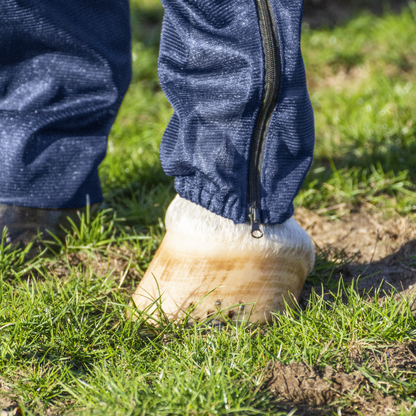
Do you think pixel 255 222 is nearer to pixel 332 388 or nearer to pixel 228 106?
pixel 228 106

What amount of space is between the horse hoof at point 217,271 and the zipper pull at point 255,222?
0.01 metres

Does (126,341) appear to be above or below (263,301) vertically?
below

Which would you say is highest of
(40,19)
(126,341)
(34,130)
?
(40,19)

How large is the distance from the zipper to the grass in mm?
413

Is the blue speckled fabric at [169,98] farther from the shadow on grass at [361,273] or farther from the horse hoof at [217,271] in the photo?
the shadow on grass at [361,273]

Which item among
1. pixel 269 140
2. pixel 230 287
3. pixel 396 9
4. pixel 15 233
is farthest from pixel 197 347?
pixel 396 9

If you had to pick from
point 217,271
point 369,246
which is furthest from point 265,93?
point 369,246

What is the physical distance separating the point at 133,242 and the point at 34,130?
0.60 metres

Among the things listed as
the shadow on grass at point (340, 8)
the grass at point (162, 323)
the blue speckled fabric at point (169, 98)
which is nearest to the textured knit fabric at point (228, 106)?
the blue speckled fabric at point (169, 98)

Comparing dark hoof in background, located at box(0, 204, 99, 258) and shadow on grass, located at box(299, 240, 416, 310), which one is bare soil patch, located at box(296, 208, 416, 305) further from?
dark hoof in background, located at box(0, 204, 99, 258)

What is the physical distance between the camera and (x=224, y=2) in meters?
1.28

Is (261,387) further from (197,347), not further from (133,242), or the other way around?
(133,242)

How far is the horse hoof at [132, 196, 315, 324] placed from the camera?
56.4 inches

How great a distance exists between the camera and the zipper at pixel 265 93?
1271 mm
